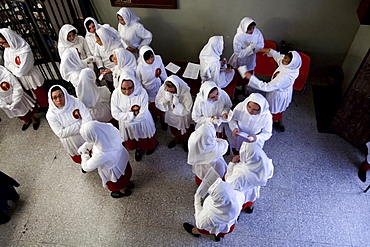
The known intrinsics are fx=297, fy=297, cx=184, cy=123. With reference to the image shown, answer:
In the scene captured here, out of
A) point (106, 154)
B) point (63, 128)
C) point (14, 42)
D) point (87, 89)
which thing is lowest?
point (63, 128)

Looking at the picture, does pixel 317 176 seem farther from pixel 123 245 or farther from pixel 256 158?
pixel 123 245

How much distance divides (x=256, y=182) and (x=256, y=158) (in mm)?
284

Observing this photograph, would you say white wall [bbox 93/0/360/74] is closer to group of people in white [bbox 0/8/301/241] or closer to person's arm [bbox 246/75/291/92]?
group of people in white [bbox 0/8/301/241]

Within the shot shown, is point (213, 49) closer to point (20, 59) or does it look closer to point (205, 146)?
point (205, 146)

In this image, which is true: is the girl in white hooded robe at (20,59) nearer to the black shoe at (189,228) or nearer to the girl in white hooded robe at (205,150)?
the girl in white hooded robe at (205,150)

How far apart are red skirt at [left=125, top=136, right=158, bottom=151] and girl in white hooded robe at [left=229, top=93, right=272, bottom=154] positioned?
1.28 m

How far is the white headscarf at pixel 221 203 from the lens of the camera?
270 centimetres

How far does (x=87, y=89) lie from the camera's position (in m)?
4.06

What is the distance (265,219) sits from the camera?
3889 mm

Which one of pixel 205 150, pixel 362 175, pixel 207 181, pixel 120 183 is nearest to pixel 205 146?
pixel 205 150

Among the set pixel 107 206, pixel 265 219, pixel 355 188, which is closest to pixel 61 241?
pixel 107 206

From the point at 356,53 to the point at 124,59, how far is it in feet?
12.5

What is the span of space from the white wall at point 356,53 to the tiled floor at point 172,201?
1201 millimetres

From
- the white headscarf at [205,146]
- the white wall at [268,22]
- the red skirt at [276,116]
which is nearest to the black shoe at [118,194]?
the white headscarf at [205,146]
